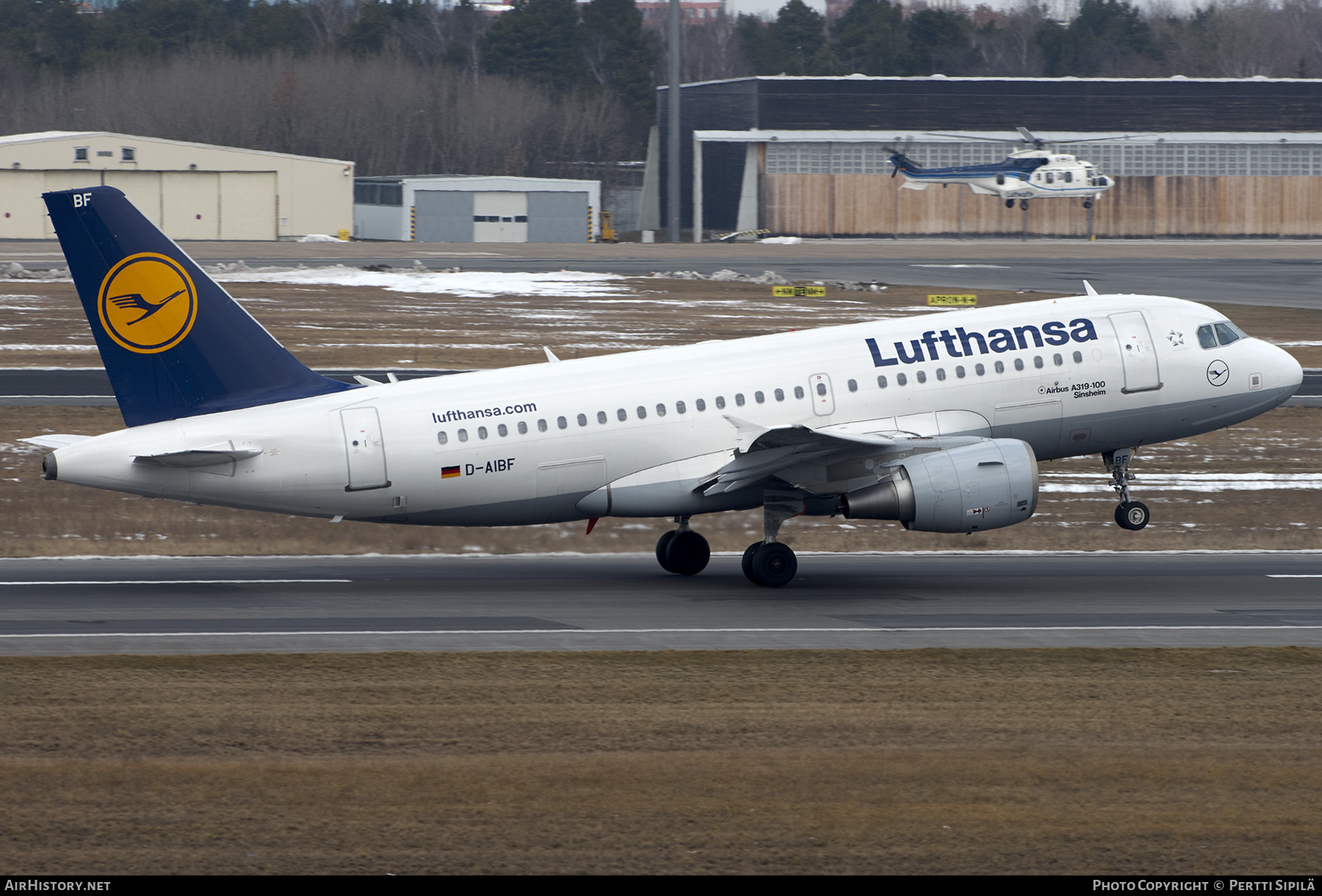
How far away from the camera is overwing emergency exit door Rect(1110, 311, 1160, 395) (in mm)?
30328

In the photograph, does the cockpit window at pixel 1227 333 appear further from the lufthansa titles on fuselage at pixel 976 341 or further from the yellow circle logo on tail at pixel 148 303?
the yellow circle logo on tail at pixel 148 303

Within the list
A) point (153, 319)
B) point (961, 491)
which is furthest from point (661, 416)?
point (153, 319)

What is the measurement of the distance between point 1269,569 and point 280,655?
2010 centimetres

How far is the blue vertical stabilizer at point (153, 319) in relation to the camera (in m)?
25.8

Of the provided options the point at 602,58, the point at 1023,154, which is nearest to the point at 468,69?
Result: the point at 602,58

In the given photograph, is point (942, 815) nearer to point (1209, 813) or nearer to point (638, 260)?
point (1209, 813)

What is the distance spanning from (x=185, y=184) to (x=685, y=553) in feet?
344

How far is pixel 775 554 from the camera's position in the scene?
28.8 metres

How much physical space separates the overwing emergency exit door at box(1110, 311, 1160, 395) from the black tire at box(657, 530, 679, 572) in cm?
934

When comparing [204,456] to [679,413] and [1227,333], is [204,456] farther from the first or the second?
[1227,333]

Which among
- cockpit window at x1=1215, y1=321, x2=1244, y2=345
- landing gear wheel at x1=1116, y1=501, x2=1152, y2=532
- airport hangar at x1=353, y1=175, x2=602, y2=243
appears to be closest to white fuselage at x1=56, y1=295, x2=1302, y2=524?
cockpit window at x1=1215, y1=321, x2=1244, y2=345

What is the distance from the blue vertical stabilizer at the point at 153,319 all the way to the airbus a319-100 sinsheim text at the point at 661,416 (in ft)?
0.12

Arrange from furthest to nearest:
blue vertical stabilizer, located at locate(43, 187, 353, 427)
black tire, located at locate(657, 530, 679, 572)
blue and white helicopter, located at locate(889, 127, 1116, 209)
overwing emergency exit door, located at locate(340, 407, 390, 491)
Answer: blue and white helicopter, located at locate(889, 127, 1116, 209), black tire, located at locate(657, 530, 679, 572), overwing emergency exit door, located at locate(340, 407, 390, 491), blue vertical stabilizer, located at locate(43, 187, 353, 427)

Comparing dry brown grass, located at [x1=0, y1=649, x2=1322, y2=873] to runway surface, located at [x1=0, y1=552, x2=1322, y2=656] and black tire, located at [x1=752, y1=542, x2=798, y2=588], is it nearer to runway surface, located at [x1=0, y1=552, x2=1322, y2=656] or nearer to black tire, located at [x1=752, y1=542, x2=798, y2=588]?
runway surface, located at [x1=0, y1=552, x2=1322, y2=656]
